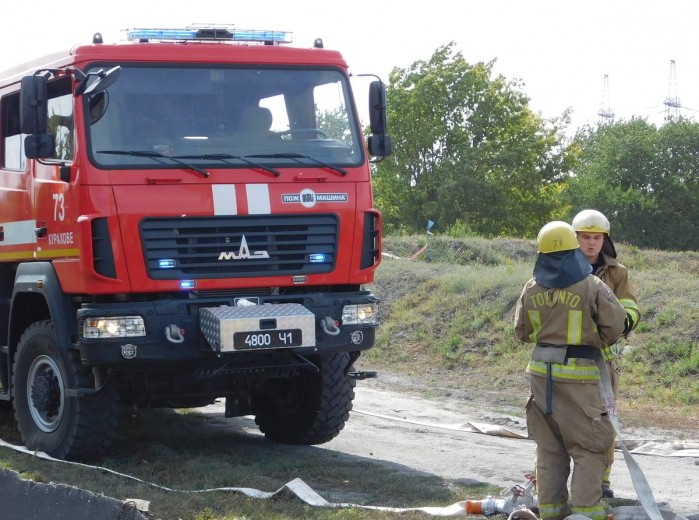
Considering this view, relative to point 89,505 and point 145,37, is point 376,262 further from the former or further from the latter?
point 89,505

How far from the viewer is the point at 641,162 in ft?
218

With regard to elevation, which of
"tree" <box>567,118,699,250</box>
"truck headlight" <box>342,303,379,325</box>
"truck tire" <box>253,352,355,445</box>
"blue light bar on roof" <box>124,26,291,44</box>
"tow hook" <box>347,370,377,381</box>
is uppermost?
"blue light bar on roof" <box>124,26,291,44</box>

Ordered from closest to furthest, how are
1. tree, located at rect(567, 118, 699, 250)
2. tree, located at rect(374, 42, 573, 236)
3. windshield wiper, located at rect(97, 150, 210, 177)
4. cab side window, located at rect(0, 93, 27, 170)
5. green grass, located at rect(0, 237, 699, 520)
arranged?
green grass, located at rect(0, 237, 699, 520) < windshield wiper, located at rect(97, 150, 210, 177) < cab side window, located at rect(0, 93, 27, 170) < tree, located at rect(374, 42, 573, 236) < tree, located at rect(567, 118, 699, 250)

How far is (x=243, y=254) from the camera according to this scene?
7992 mm

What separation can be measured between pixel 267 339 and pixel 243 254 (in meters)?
0.75

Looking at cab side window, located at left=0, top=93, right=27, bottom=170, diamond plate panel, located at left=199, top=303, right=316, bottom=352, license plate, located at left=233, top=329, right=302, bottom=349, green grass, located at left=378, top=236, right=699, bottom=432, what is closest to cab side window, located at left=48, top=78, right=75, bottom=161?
cab side window, located at left=0, top=93, right=27, bottom=170

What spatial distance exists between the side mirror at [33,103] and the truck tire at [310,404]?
2.86 meters

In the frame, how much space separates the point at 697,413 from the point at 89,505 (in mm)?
7298

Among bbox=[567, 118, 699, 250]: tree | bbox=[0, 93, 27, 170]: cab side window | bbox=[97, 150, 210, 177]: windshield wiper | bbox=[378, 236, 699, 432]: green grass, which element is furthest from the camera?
bbox=[567, 118, 699, 250]: tree

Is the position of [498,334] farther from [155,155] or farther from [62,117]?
[62,117]

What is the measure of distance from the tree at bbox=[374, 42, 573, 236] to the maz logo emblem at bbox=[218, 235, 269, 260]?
153 ft

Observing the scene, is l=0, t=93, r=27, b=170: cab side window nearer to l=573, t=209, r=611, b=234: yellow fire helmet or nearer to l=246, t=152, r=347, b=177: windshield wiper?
l=246, t=152, r=347, b=177: windshield wiper

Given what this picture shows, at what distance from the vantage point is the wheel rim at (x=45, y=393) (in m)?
8.13

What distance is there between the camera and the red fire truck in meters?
7.64
